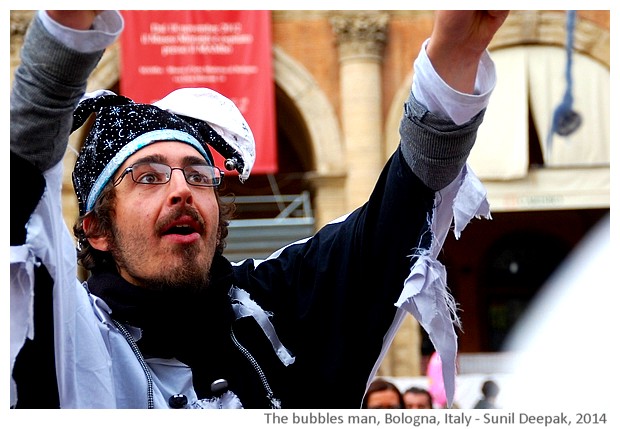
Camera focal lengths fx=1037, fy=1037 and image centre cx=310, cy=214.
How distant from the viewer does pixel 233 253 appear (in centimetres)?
953

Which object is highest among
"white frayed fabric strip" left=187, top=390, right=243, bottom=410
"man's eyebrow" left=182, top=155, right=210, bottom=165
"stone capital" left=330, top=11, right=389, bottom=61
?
"stone capital" left=330, top=11, right=389, bottom=61

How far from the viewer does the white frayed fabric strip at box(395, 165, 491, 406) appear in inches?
69.2

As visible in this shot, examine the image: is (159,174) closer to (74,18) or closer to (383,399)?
(74,18)

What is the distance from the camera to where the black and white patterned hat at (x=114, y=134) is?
73.0 inches

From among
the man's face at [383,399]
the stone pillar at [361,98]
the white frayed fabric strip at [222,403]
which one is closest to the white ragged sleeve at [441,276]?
the white frayed fabric strip at [222,403]

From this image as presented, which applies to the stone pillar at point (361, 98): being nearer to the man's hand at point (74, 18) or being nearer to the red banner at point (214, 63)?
the red banner at point (214, 63)

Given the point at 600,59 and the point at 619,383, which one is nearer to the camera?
the point at 619,383

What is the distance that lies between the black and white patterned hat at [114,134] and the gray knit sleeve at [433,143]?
422mm

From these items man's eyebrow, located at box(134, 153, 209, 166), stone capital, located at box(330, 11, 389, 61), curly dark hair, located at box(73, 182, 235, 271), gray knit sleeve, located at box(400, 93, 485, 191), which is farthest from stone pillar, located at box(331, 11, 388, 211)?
gray knit sleeve, located at box(400, 93, 485, 191)

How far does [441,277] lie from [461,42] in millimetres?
454

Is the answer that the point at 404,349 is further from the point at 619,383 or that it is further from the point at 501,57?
the point at 619,383

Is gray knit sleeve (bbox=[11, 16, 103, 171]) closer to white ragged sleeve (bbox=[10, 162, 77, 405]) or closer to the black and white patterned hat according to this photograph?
white ragged sleeve (bbox=[10, 162, 77, 405])
